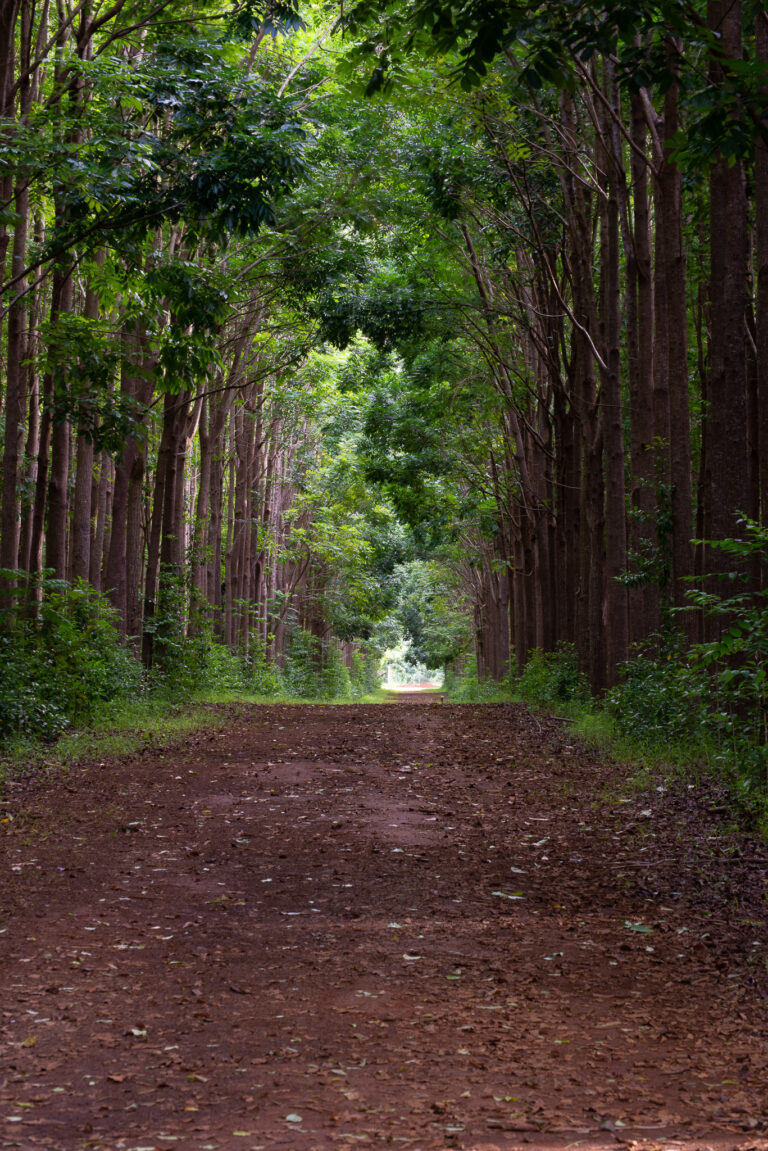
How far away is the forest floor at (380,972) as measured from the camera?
11.5 ft

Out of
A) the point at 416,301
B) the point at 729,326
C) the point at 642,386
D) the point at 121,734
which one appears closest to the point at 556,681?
the point at 642,386

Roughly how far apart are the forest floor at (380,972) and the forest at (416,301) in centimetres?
170

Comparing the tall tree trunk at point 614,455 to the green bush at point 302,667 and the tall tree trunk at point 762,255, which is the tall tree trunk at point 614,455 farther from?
the green bush at point 302,667

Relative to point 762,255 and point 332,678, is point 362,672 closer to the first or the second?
point 332,678

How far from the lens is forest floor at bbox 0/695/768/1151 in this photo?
3.49m

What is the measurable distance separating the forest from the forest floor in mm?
1698

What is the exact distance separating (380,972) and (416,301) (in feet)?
58.4

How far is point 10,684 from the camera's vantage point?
479 inches

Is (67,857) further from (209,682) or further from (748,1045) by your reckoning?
(209,682)

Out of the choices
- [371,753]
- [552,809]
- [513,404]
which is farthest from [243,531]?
[552,809]

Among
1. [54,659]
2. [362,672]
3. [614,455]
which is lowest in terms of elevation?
[362,672]

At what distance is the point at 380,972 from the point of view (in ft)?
16.3

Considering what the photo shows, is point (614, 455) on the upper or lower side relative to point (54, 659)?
upper

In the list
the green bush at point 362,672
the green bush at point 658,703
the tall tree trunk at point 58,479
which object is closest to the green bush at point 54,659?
the tall tree trunk at point 58,479
